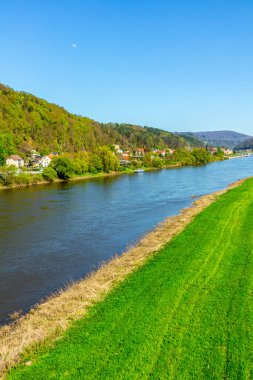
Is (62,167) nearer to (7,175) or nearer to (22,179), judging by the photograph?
(22,179)

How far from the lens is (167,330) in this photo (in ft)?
28.2

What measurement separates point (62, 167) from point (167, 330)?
211 ft

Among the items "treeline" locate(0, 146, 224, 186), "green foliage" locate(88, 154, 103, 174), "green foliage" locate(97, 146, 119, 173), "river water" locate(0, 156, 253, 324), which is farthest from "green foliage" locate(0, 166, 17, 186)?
"green foliage" locate(97, 146, 119, 173)

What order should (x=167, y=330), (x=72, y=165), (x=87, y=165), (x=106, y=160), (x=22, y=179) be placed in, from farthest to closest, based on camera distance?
(x=106, y=160), (x=87, y=165), (x=72, y=165), (x=22, y=179), (x=167, y=330)

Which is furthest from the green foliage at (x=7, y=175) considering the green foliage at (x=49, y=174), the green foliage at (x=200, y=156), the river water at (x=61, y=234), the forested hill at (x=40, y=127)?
the green foliage at (x=200, y=156)

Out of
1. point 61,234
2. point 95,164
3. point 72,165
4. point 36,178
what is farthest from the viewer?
point 95,164

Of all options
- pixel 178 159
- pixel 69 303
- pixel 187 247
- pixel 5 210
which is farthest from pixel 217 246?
pixel 178 159

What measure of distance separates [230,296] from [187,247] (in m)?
6.19

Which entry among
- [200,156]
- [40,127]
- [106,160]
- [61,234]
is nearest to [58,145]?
[40,127]

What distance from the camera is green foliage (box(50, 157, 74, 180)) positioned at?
70.6m

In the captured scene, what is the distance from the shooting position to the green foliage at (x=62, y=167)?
7056 cm

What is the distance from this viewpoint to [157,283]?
12.0 m

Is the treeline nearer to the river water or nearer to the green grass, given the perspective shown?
the river water

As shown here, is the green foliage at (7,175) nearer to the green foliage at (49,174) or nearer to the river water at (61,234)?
the green foliage at (49,174)
